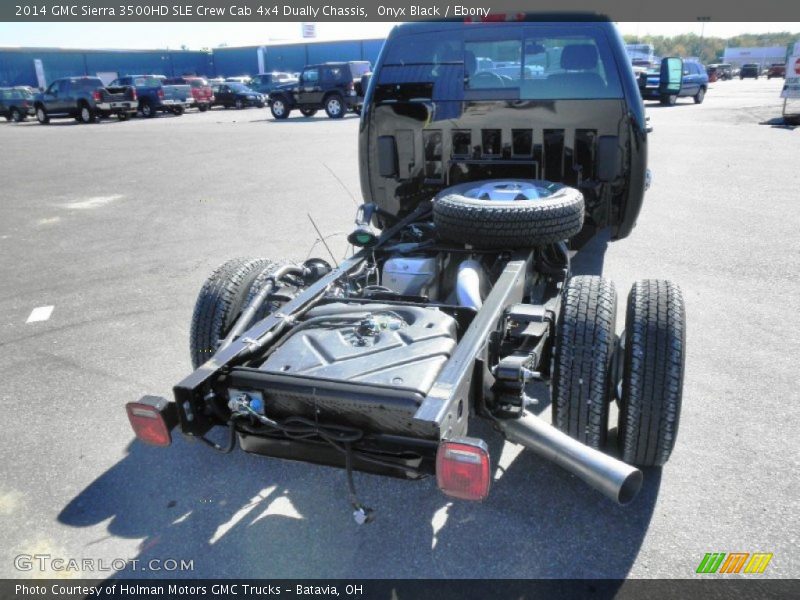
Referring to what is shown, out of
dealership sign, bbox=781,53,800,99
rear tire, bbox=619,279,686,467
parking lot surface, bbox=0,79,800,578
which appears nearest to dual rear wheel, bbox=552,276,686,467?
rear tire, bbox=619,279,686,467

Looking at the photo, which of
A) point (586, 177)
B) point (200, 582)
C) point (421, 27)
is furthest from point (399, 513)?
point (421, 27)

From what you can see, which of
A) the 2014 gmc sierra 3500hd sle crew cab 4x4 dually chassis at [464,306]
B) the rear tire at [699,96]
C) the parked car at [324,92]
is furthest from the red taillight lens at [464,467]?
the rear tire at [699,96]

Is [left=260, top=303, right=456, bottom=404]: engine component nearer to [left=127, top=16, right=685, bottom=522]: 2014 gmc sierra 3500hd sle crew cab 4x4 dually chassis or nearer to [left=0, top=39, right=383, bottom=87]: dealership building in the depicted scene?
[left=127, top=16, right=685, bottom=522]: 2014 gmc sierra 3500hd sle crew cab 4x4 dually chassis

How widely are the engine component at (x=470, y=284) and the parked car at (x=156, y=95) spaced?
29.4m

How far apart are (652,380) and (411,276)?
143 cm

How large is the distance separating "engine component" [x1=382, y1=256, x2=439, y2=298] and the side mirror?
2.85 meters

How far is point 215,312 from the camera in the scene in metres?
3.33

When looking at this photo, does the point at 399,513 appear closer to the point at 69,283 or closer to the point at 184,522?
the point at 184,522

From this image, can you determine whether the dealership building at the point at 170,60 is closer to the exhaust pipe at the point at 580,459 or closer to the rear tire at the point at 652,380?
the rear tire at the point at 652,380

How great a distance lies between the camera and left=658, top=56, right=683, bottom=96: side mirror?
5.02 meters

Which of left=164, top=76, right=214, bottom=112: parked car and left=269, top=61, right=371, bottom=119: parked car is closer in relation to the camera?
left=269, top=61, right=371, bottom=119: parked car

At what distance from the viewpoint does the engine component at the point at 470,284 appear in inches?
120

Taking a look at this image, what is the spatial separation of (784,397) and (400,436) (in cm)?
256

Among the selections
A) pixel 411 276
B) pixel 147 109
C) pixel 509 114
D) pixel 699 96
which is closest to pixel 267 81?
pixel 147 109
